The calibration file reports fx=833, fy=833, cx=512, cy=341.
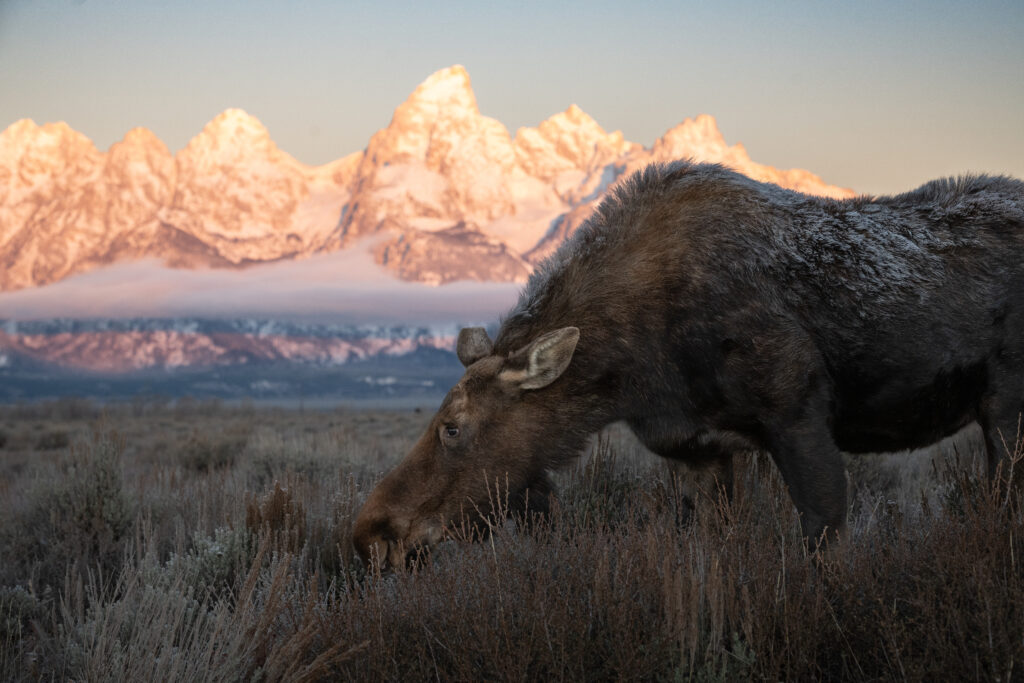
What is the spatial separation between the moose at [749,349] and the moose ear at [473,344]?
0.6 inches

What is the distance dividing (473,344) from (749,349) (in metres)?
1.70

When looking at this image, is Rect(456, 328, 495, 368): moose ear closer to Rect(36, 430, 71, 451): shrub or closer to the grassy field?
the grassy field

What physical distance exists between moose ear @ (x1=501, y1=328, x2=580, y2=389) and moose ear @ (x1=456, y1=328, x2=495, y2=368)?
0.42 m

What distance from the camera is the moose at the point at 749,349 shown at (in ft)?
14.8

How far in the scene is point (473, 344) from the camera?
5.24 meters

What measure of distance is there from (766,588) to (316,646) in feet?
6.72

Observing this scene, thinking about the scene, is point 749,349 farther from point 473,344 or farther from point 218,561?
point 218,561

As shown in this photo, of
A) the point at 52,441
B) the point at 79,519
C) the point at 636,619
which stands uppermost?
the point at 636,619

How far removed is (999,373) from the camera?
4.57 meters

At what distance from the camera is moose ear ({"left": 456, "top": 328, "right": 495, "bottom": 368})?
5230 millimetres

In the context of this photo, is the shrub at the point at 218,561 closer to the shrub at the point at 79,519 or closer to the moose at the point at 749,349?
the shrub at the point at 79,519

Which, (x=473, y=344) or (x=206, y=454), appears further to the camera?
(x=206, y=454)

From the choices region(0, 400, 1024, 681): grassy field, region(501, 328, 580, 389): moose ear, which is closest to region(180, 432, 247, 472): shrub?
region(0, 400, 1024, 681): grassy field

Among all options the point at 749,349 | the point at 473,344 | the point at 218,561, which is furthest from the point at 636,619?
the point at 218,561
